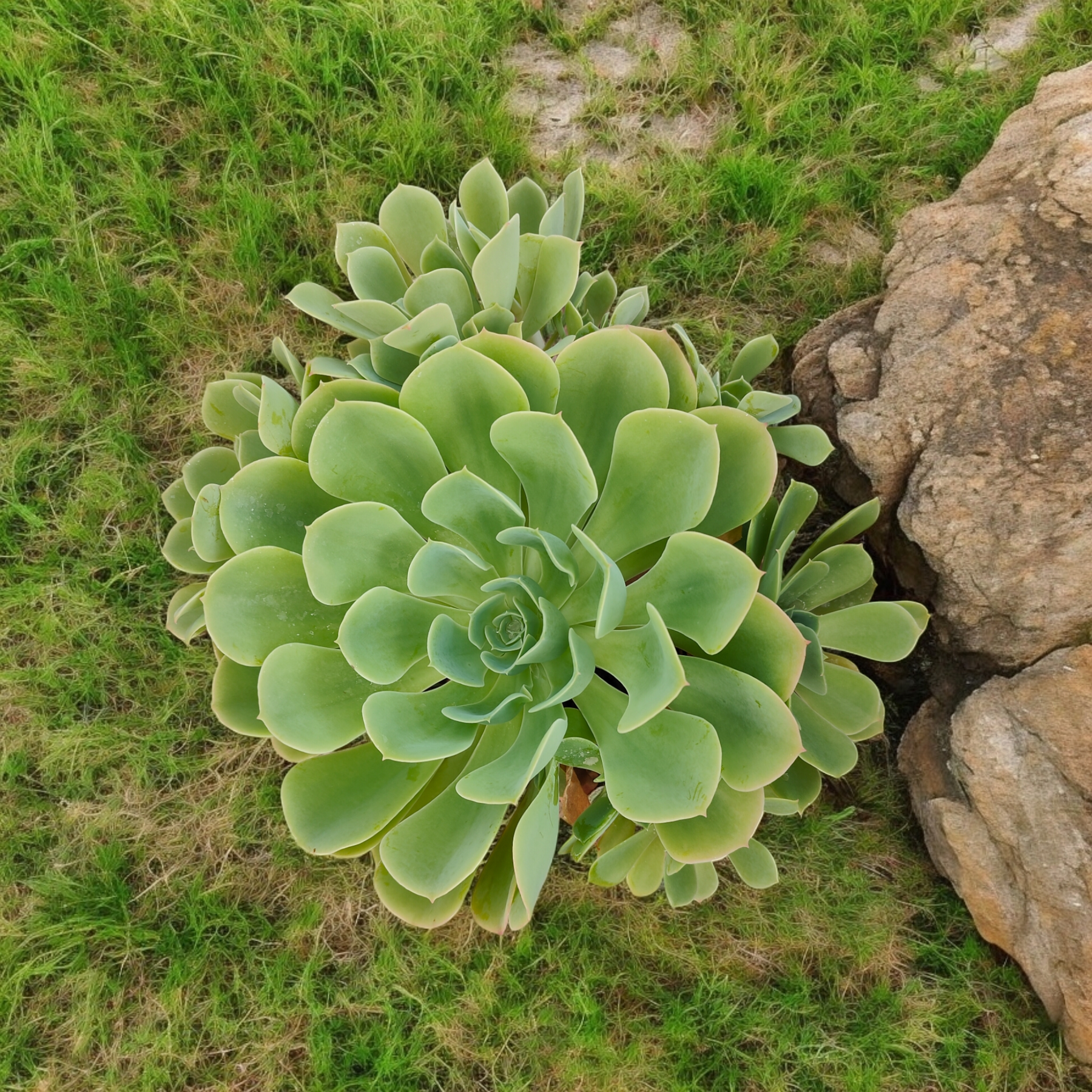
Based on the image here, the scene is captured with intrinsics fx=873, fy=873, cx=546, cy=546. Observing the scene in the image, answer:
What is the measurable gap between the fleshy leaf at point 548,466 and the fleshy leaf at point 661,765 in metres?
0.34

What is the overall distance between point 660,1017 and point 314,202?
2286 millimetres

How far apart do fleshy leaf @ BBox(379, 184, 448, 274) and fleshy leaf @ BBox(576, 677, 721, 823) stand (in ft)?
3.37

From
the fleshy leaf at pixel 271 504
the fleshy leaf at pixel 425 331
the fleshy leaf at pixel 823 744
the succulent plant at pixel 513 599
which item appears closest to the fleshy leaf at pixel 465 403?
the succulent plant at pixel 513 599

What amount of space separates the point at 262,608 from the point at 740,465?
0.81 meters

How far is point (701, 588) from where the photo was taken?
130 cm

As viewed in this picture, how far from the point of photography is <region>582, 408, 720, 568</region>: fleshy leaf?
1254mm

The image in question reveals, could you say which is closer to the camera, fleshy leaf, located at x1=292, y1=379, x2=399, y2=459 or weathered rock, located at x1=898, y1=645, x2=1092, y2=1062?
fleshy leaf, located at x1=292, y1=379, x2=399, y2=459

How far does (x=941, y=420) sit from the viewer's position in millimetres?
1667

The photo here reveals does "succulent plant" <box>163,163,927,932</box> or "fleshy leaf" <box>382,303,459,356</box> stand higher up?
"fleshy leaf" <box>382,303,459,356</box>

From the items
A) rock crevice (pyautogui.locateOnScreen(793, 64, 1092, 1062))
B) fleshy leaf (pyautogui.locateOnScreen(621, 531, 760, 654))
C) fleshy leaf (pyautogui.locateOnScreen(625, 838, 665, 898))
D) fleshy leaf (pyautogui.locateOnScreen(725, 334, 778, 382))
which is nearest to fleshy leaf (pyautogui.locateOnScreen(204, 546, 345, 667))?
fleshy leaf (pyautogui.locateOnScreen(621, 531, 760, 654))

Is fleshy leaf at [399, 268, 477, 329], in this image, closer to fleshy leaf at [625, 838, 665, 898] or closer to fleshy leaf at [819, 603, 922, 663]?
fleshy leaf at [819, 603, 922, 663]

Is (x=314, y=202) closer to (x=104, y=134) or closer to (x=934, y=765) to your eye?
(x=104, y=134)

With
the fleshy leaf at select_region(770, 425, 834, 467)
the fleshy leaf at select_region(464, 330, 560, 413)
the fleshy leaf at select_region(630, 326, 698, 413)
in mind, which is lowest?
the fleshy leaf at select_region(770, 425, 834, 467)

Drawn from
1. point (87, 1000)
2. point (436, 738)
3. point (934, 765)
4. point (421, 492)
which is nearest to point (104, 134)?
point (421, 492)
